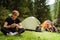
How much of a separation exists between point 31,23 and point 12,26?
1.87ft

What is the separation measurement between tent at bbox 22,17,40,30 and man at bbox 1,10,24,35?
0.81ft

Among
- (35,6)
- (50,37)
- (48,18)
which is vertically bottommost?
(50,37)

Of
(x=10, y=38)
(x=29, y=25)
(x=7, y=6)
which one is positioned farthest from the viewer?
(x=29, y=25)

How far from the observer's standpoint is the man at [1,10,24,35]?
9.98 ft

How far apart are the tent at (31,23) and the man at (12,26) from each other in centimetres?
25

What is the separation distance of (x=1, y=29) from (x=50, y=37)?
798mm

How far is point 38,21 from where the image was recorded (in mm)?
3342

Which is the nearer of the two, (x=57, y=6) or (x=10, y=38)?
(x=10, y=38)

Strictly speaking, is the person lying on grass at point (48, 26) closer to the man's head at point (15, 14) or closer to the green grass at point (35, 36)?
the green grass at point (35, 36)

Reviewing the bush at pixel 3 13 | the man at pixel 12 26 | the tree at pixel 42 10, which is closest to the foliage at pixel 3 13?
the bush at pixel 3 13

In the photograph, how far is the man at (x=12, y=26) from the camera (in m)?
3.04

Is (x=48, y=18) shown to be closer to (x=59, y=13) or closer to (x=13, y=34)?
(x=59, y=13)

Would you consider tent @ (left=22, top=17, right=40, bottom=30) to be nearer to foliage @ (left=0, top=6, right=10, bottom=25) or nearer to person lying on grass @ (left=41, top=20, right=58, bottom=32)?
person lying on grass @ (left=41, top=20, right=58, bottom=32)

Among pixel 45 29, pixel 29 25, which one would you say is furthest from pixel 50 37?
pixel 29 25
